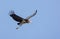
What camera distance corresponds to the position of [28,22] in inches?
1135

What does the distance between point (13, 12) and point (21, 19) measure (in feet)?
4.44

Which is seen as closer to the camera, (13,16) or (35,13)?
(13,16)

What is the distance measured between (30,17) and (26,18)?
2.02 ft

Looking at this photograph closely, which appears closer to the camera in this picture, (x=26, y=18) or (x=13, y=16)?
(x=13, y=16)

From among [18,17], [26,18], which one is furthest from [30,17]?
[18,17]

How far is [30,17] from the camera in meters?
29.0

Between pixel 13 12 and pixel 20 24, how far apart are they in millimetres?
1764

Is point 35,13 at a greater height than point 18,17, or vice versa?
point 35,13

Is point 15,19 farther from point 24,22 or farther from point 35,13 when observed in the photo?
point 35,13

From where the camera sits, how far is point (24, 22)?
2870 centimetres

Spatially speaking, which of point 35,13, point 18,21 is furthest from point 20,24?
point 35,13

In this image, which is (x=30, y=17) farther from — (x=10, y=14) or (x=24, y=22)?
(x=10, y=14)

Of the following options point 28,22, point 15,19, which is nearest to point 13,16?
point 15,19

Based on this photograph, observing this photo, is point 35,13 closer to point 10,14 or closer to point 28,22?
point 28,22
